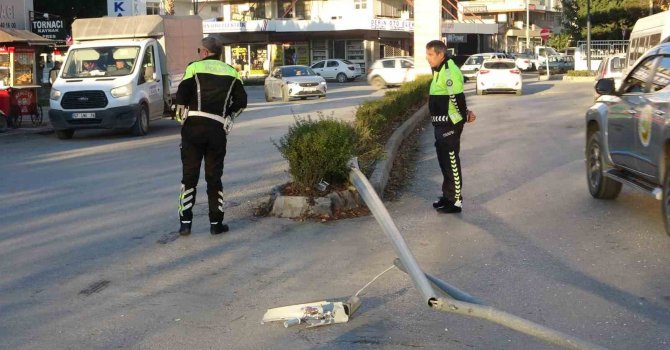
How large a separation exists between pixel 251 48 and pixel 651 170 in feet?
200

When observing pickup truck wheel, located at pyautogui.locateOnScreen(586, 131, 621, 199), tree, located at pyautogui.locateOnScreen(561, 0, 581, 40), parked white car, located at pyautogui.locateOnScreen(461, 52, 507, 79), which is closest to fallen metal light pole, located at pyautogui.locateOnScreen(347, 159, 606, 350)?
pickup truck wheel, located at pyautogui.locateOnScreen(586, 131, 621, 199)

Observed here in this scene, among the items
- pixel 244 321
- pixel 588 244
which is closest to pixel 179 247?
pixel 244 321

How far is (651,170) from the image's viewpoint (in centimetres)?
838

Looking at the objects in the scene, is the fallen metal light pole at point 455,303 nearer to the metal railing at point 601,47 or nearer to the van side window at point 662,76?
the van side window at point 662,76

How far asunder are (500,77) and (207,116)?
1029 inches

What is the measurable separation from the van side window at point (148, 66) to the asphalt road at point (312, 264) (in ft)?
23.0

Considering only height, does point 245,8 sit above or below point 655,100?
above

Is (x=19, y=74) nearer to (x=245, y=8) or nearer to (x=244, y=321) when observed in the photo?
(x=244, y=321)

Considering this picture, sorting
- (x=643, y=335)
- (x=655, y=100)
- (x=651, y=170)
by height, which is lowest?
(x=643, y=335)

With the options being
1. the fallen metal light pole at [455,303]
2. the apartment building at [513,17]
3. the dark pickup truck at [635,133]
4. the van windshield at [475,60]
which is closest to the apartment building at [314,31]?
the van windshield at [475,60]

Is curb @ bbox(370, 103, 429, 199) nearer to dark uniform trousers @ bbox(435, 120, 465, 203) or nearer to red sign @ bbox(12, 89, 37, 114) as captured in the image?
dark uniform trousers @ bbox(435, 120, 465, 203)

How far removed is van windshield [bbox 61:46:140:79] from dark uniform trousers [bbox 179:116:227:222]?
12204 mm

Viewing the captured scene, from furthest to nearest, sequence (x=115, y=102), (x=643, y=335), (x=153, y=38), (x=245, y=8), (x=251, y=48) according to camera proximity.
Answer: (x=245, y=8), (x=251, y=48), (x=153, y=38), (x=115, y=102), (x=643, y=335)

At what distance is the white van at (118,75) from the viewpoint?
63.5 feet
